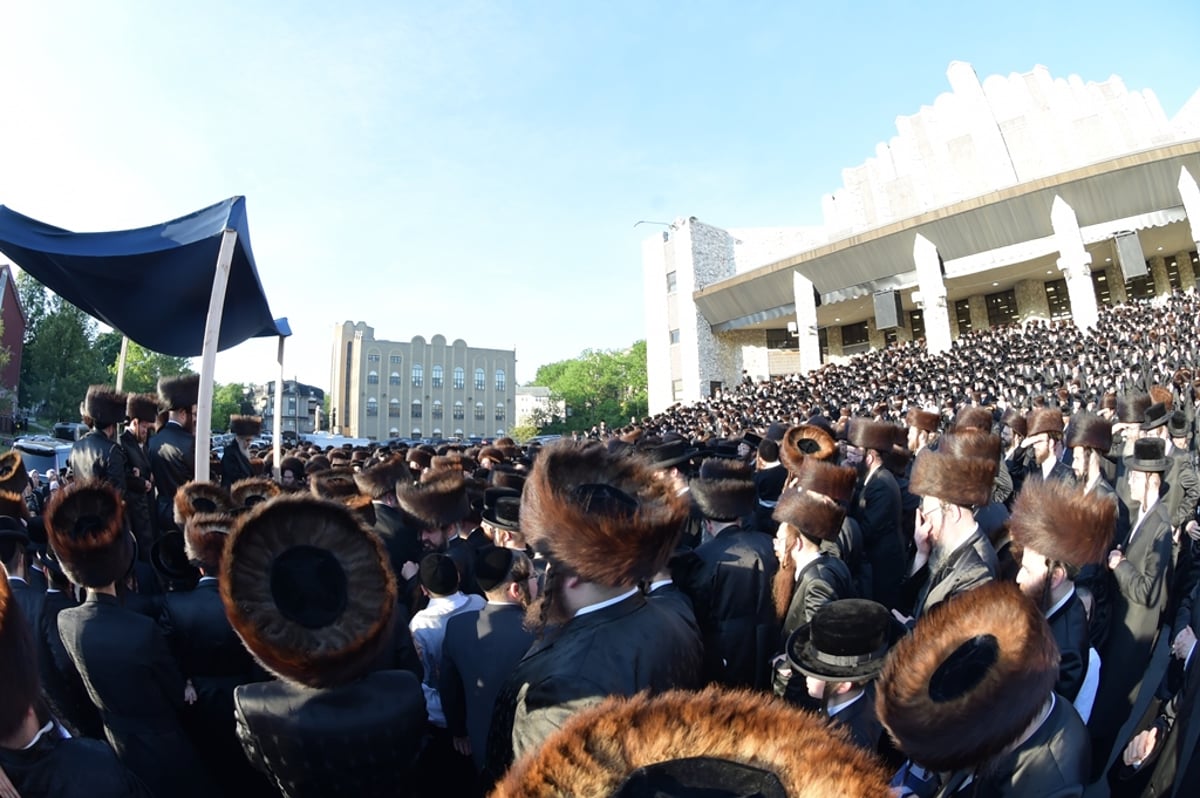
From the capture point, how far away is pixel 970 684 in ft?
5.26

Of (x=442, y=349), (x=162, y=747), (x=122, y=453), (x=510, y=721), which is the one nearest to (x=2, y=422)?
(x=122, y=453)

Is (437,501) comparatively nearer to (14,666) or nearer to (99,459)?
(99,459)

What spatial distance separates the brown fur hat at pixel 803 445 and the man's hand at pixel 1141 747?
3.04 meters

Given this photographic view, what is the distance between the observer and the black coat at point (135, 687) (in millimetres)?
2756

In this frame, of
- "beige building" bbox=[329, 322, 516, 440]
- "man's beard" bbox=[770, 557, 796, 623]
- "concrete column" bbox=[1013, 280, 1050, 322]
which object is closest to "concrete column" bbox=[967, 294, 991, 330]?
"concrete column" bbox=[1013, 280, 1050, 322]

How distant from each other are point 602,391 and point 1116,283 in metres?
52.3

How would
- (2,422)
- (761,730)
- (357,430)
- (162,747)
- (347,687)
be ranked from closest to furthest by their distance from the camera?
1. (761,730)
2. (347,687)
3. (162,747)
4. (2,422)
5. (357,430)

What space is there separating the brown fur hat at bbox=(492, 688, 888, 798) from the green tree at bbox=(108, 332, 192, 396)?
167ft

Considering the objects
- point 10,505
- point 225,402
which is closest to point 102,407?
point 10,505

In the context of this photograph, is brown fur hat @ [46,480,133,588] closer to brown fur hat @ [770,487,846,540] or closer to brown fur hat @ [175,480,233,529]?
brown fur hat @ [175,480,233,529]

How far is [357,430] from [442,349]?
1489cm

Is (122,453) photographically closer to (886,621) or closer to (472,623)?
(472,623)

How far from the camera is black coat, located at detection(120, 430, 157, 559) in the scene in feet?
19.0

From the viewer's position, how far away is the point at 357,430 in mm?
76375
